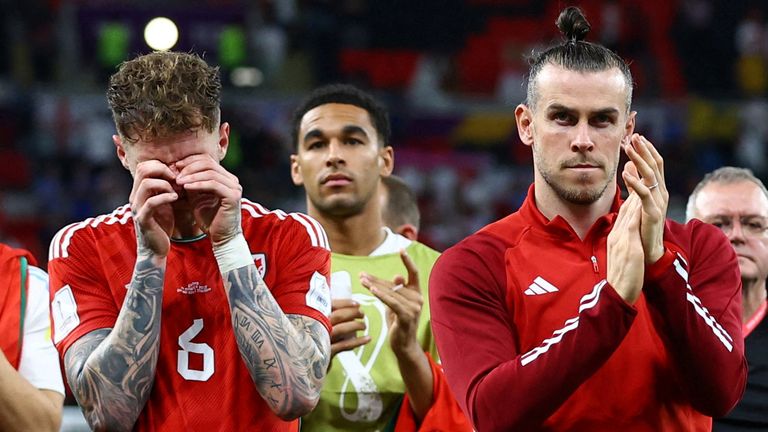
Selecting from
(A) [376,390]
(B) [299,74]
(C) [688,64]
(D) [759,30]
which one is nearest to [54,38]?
(B) [299,74]

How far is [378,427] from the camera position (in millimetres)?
4023

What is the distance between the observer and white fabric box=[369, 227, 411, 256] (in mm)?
4605

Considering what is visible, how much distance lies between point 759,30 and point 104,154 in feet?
28.1

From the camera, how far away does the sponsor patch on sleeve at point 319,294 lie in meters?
3.09

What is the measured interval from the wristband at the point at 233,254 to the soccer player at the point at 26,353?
2.19 feet

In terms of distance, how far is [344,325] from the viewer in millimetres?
3561

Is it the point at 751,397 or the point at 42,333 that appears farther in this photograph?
the point at 751,397

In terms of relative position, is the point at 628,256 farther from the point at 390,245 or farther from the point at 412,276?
the point at 390,245

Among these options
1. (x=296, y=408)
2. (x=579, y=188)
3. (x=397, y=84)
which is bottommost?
(x=296, y=408)

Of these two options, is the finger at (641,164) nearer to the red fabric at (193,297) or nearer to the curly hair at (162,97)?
the red fabric at (193,297)

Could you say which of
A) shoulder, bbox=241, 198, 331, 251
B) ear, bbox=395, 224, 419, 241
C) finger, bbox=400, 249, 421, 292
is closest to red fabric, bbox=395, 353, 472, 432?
finger, bbox=400, 249, 421, 292

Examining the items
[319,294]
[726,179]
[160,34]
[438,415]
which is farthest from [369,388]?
[160,34]

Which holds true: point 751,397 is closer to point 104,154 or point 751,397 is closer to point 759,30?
point 104,154

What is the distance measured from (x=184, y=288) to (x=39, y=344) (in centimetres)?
52
